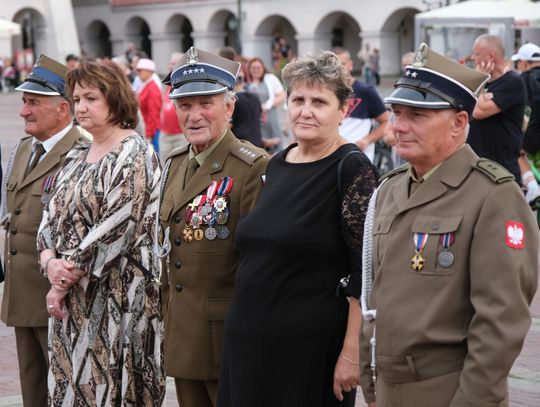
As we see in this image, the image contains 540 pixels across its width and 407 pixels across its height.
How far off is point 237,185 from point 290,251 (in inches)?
23.8

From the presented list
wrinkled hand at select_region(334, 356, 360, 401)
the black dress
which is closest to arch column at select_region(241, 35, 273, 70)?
the black dress

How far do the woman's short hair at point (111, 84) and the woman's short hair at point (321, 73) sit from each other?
3.62 feet

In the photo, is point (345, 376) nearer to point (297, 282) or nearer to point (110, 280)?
point (297, 282)

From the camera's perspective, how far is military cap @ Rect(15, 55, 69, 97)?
5.64m

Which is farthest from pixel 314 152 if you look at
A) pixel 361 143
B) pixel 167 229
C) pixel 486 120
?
pixel 361 143

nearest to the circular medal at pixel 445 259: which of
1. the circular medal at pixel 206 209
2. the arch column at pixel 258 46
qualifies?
the circular medal at pixel 206 209

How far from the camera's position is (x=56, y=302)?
195 inches

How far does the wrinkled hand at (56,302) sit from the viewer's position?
16.2ft

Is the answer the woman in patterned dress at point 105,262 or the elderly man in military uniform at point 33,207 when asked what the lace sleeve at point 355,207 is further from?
the elderly man in military uniform at point 33,207

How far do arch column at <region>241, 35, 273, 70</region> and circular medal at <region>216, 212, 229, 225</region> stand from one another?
53861 millimetres

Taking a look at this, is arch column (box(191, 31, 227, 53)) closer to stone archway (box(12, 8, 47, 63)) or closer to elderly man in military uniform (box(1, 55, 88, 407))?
stone archway (box(12, 8, 47, 63))

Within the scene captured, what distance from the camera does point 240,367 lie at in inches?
165

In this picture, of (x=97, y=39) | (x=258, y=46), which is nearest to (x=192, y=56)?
(x=258, y=46)

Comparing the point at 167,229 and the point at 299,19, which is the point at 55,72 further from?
the point at 299,19
